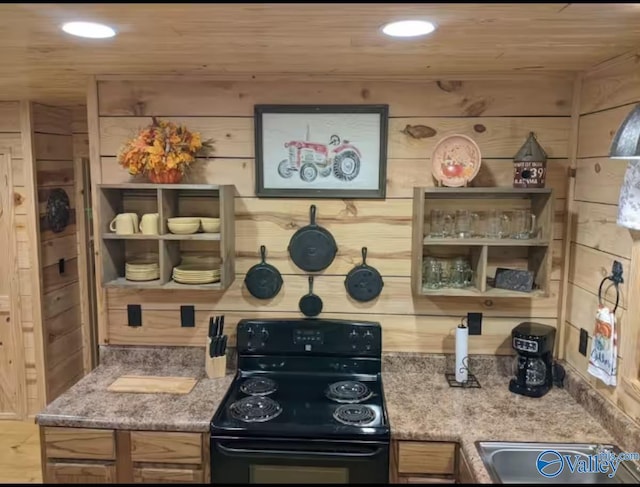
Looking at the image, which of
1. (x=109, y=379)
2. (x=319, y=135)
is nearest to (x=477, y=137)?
(x=319, y=135)

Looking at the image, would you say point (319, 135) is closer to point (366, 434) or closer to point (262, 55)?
point (262, 55)

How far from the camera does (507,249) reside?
2.26 m

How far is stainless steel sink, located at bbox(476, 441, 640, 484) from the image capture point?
1635 millimetres

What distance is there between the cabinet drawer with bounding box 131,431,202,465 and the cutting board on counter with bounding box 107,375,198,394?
9.9 inches

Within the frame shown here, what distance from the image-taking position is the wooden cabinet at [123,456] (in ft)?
6.10

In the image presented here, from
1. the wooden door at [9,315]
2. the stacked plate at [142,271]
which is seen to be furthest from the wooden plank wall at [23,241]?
the stacked plate at [142,271]

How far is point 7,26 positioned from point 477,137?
1.83 meters

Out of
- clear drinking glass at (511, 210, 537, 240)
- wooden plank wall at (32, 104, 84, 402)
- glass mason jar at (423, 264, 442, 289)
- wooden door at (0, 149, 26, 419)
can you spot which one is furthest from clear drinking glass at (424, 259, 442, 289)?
wooden door at (0, 149, 26, 419)

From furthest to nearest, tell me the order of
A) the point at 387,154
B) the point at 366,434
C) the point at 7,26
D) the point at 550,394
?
the point at 387,154
the point at 550,394
the point at 366,434
the point at 7,26

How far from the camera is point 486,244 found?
205 centimetres

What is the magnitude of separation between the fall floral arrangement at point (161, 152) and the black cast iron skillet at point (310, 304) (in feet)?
2.58

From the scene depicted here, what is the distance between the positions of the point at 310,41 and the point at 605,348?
1513mm

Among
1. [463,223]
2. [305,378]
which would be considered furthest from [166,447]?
[463,223]

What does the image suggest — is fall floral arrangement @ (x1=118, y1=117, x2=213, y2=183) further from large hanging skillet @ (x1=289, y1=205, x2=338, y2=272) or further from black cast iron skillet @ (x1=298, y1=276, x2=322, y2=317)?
black cast iron skillet @ (x1=298, y1=276, x2=322, y2=317)
